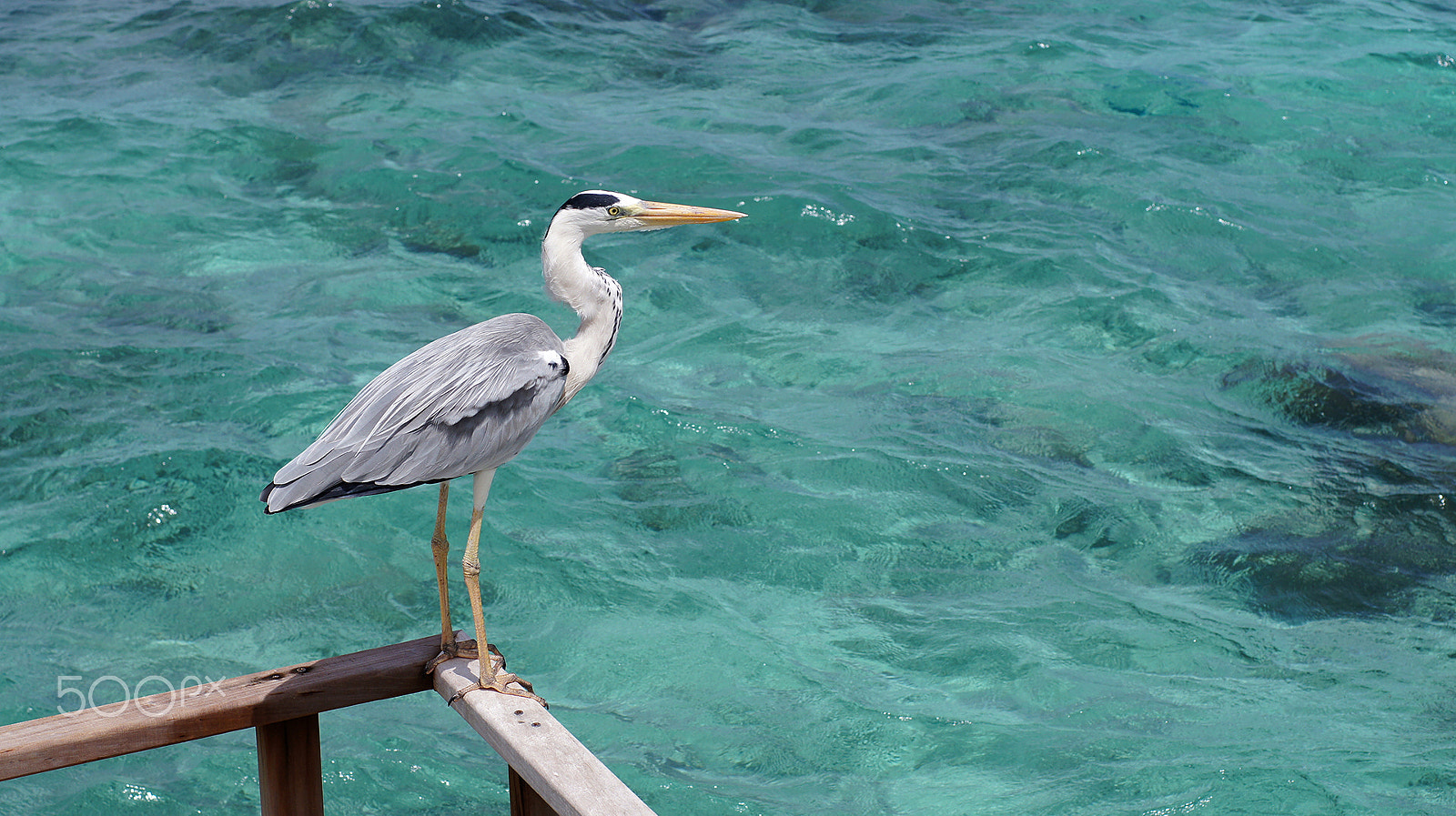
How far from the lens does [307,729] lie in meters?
2.55

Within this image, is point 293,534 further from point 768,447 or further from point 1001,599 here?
point 1001,599

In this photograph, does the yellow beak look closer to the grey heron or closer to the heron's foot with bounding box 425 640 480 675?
the grey heron

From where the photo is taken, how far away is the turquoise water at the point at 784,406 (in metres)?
4.79

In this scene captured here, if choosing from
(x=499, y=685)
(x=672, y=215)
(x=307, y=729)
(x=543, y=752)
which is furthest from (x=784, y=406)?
(x=543, y=752)

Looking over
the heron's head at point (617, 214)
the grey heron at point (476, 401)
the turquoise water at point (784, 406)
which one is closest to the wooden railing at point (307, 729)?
the grey heron at point (476, 401)

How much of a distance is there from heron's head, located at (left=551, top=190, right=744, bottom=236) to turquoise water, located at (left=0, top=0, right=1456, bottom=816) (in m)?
2.31

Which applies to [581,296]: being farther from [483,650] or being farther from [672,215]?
[483,650]

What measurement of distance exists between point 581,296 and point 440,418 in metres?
0.44

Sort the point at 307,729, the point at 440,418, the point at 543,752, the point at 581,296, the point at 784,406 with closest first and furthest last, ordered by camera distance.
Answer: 1. the point at 543,752
2. the point at 307,729
3. the point at 440,418
4. the point at 581,296
5. the point at 784,406

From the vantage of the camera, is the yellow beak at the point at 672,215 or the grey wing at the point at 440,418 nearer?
the grey wing at the point at 440,418

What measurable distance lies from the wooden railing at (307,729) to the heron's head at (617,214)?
0.99 m

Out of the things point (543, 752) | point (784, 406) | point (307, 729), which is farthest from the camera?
point (784, 406)

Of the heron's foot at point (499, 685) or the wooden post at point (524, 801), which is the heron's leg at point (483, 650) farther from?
the wooden post at point (524, 801)

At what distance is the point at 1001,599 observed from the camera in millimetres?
5559
